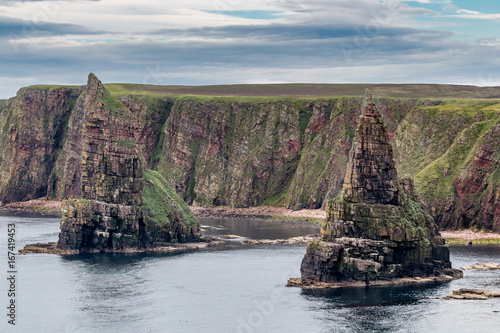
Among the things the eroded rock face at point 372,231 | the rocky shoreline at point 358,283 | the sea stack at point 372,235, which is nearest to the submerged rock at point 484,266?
the sea stack at point 372,235

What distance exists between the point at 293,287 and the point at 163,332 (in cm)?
3728

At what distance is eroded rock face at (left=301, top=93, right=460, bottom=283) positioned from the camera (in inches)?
6245

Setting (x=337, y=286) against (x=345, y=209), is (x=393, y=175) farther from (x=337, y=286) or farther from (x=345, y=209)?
(x=337, y=286)

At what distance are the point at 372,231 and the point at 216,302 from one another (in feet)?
108

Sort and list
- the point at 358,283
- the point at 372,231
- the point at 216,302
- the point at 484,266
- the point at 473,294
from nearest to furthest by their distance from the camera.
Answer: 1. the point at 216,302
2. the point at 473,294
3. the point at 358,283
4. the point at 372,231
5. the point at 484,266

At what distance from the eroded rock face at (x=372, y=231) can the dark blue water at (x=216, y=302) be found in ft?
17.1

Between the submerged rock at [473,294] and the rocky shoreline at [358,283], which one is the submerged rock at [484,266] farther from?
the submerged rock at [473,294]

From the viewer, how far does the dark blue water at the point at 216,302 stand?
434 feet

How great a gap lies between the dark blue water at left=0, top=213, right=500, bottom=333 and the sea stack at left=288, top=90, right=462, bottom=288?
4.43 m

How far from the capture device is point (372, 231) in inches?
6304

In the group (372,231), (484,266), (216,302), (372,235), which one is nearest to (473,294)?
(372,235)

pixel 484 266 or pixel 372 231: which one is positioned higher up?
pixel 372 231

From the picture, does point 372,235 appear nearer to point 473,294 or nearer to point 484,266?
point 473,294

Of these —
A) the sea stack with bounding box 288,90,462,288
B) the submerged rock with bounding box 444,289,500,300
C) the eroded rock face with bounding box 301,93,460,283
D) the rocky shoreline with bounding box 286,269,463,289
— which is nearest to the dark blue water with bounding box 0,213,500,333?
the rocky shoreline with bounding box 286,269,463,289
